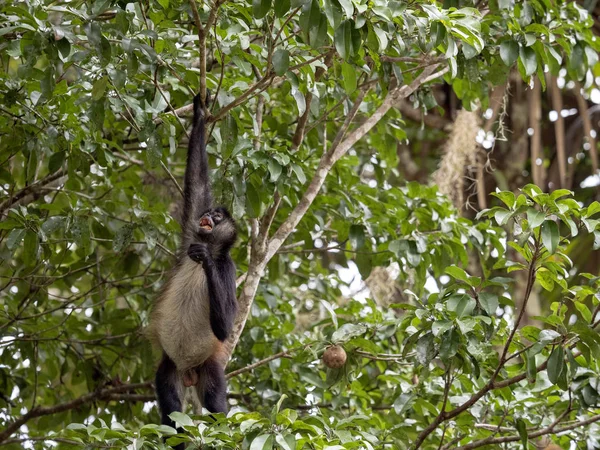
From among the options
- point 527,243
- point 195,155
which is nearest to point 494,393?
point 527,243

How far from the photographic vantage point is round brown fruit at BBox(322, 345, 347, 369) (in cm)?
457

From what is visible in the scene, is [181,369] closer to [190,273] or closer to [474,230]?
[190,273]

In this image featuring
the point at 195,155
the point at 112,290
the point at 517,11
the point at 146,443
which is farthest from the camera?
the point at 112,290

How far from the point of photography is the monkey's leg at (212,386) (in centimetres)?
480

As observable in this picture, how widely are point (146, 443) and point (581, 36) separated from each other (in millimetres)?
3585

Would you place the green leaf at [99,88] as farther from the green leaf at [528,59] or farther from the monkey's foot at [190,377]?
the green leaf at [528,59]

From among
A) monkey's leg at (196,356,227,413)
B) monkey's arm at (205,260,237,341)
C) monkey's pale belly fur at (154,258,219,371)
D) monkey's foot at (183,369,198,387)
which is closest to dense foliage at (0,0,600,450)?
monkey's arm at (205,260,237,341)

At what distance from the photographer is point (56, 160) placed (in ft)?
16.0

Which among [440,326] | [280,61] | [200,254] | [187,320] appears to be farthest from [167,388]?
[280,61]

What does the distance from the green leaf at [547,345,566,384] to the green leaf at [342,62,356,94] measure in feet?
5.17

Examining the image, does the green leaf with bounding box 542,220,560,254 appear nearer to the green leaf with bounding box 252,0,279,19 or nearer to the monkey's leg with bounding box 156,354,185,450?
the green leaf with bounding box 252,0,279,19

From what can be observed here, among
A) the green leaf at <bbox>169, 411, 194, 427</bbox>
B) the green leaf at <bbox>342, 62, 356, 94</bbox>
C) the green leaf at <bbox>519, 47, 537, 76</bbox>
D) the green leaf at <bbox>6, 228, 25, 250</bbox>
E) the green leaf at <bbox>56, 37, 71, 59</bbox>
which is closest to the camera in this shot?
the green leaf at <bbox>169, 411, 194, 427</bbox>

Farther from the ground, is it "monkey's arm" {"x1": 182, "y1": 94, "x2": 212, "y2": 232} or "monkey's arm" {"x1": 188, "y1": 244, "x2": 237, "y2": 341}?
"monkey's arm" {"x1": 182, "y1": 94, "x2": 212, "y2": 232}

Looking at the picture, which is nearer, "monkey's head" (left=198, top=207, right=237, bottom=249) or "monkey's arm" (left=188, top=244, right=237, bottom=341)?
"monkey's arm" (left=188, top=244, right=237, bottom=341)
